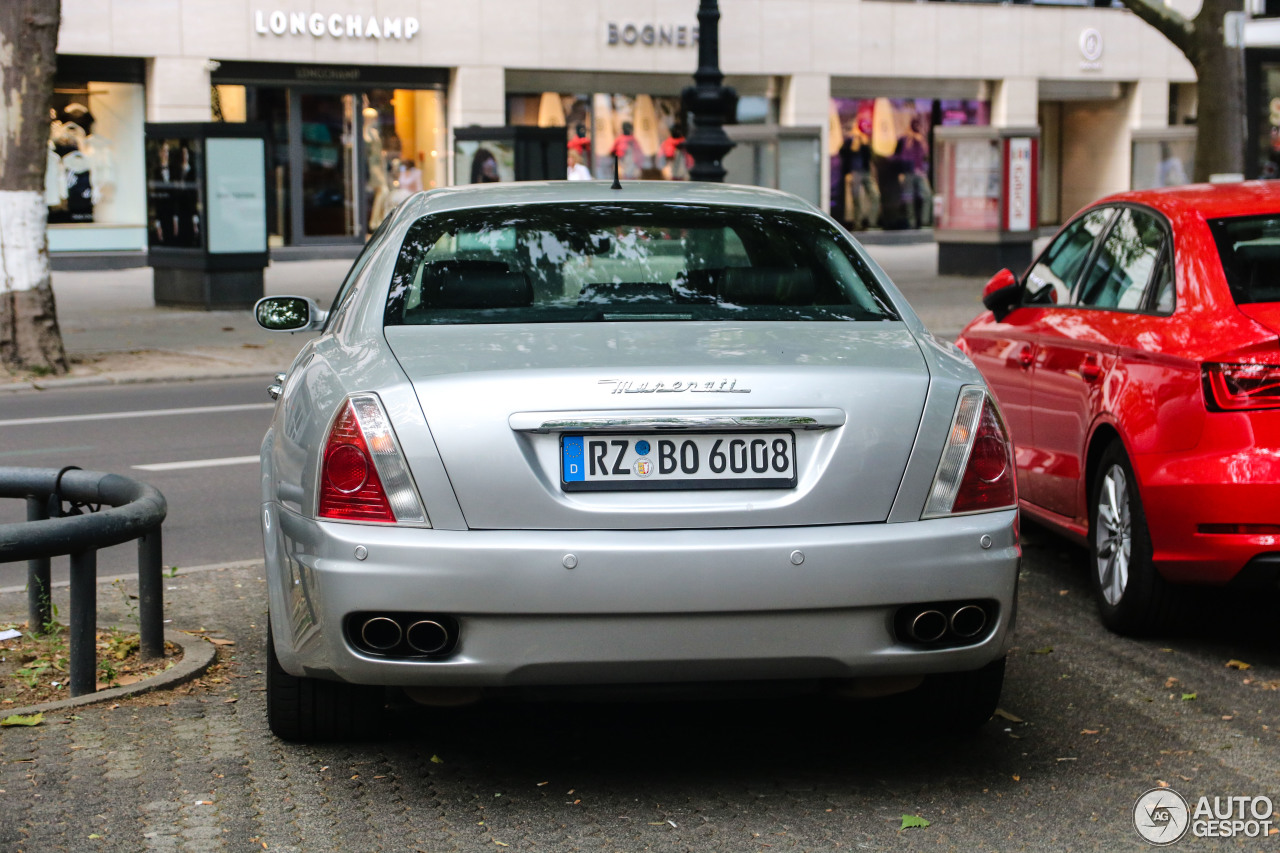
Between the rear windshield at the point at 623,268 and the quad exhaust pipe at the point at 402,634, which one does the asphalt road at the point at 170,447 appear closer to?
the rear windshield at the point at 623,268

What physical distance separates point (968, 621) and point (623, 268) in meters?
1.40

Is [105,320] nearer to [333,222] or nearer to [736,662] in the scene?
[333,222]

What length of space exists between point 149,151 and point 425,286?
17.4m

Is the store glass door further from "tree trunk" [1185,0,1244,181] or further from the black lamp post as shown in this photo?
"tree trunk" [1185,0,1244,181]

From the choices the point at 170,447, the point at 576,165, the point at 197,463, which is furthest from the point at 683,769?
the point at 576,165

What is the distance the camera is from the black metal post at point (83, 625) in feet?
15.7

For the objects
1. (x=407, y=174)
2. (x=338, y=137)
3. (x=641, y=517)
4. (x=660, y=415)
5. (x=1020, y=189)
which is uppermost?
(x=338, y=137)

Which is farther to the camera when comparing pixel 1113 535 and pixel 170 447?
pixel 170 447

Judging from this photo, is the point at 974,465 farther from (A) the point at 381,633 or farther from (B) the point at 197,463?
(B) the point at 197,463

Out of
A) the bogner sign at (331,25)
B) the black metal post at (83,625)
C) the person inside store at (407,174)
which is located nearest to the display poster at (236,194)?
the bogner sign at (331,25)

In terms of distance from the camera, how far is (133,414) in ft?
40.7

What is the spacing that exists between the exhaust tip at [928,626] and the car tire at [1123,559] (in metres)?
1.83

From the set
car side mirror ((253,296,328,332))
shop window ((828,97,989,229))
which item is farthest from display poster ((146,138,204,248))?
shop window ((828,97,989,229))

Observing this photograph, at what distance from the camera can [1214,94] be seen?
60.8 ft
